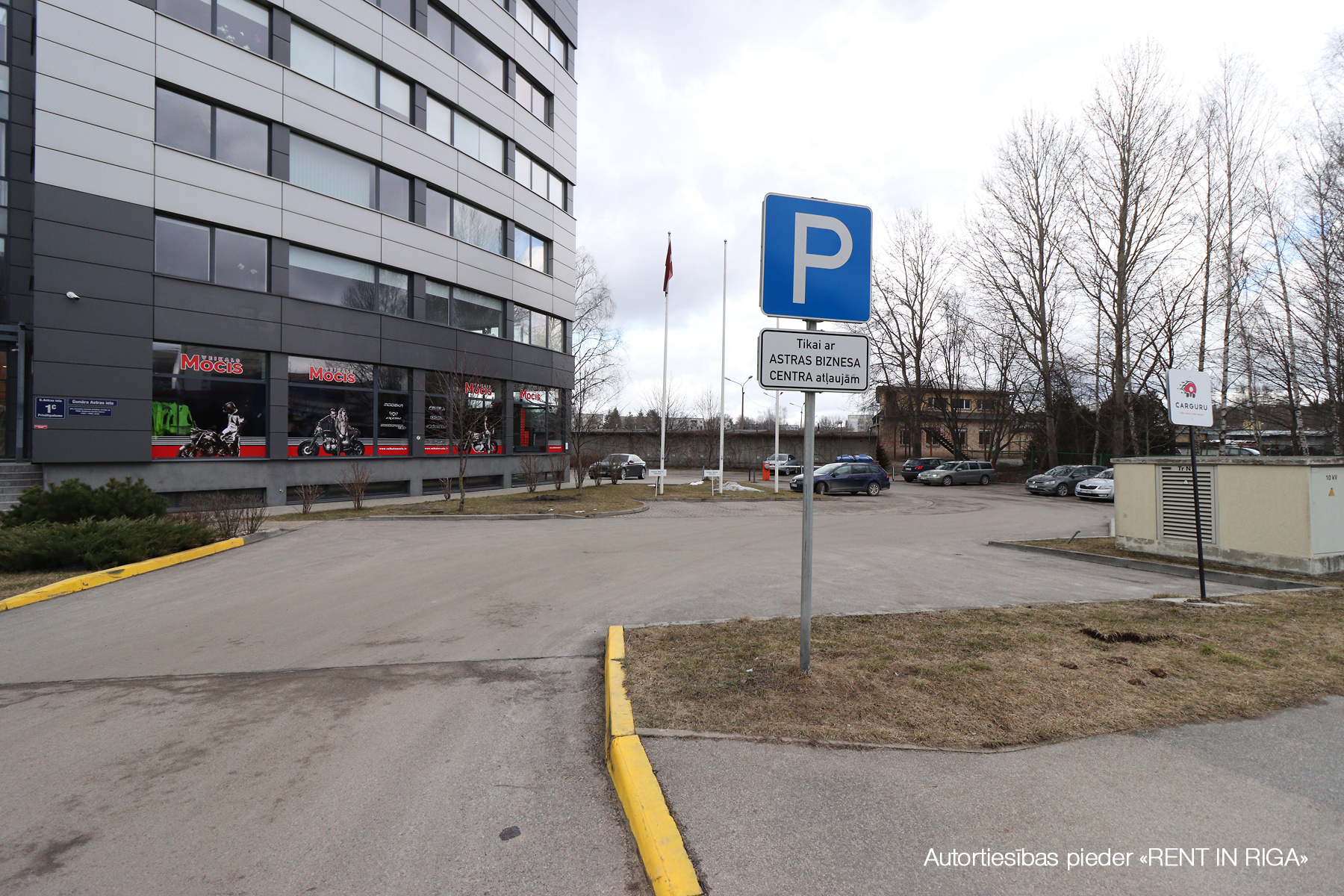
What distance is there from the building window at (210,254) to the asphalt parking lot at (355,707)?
1208 cm

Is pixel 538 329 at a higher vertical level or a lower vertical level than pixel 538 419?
higher

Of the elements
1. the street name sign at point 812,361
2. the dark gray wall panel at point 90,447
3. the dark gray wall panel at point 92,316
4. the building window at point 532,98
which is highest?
the building window at point 532,98

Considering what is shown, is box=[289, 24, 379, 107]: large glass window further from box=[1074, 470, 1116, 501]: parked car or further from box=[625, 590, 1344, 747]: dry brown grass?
box=[1074, 470, 1116, 501]: parked car

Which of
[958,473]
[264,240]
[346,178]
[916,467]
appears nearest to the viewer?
[264,240]

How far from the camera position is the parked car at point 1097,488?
29438 mm

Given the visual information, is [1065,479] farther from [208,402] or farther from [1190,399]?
[208,402]

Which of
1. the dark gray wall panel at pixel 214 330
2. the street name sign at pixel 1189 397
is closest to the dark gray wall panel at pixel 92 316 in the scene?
the dark gray wall panel at pixel 214 330

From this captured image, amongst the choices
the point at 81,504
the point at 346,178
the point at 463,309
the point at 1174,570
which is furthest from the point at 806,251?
the point at 463,309

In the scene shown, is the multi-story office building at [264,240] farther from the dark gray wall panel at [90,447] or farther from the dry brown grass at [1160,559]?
the dry brown grass at [1160,559]

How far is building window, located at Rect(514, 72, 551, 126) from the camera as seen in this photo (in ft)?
101

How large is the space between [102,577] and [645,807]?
1009cm

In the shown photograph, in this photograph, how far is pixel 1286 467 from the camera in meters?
9.85

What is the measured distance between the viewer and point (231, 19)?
20.2 meters

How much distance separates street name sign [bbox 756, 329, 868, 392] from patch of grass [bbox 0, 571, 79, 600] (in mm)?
9689
